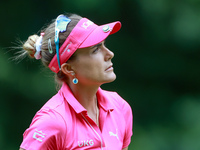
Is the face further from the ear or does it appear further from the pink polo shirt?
the pink polo shirt

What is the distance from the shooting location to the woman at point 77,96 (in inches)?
86.9

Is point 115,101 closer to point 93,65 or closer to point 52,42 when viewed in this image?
point 93,65

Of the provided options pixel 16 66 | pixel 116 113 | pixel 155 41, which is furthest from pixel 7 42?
pixel 116 113

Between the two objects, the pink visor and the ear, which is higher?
the pink visor

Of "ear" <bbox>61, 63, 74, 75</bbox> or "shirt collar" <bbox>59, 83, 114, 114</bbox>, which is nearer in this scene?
"shirt collar" <bbox>59, 83, 114, 114</bbox>

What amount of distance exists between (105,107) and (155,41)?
8.29ft

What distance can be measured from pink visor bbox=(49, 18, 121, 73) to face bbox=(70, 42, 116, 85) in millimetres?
45

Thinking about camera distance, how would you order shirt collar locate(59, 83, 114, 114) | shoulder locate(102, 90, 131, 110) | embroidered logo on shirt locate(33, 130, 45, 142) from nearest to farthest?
embroidered logo on shirt locate(33, 130, 45, 142) < shirt collar locate(59, 83, 114, 114) < shoulder locate(102, 90, 131, 110)

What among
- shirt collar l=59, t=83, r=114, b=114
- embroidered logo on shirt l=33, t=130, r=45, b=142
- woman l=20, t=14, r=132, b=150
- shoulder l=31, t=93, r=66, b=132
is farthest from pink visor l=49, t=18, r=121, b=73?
embroidered logo on shirt l=33, t=130, r=45, b=142

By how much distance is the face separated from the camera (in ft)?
7.86

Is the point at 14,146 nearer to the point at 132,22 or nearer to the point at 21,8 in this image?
the point at 21,8

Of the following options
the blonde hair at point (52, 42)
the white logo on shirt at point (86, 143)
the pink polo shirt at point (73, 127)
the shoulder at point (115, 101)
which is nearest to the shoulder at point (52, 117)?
the pink polo shirt at point (73, 127)

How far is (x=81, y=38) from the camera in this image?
2387 millimetres

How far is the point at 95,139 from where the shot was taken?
231cm
